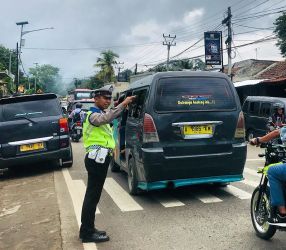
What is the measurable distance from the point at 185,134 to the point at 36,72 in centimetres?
12280

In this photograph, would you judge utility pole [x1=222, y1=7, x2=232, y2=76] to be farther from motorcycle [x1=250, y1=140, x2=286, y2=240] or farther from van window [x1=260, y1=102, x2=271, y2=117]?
motorcycle [x1=250, y1=140, x2=286, y2=240]

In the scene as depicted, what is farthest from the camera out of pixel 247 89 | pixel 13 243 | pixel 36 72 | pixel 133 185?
pixel 36 72

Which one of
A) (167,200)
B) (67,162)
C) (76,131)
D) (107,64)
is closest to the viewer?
(167,200)

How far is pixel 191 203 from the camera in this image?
6.75 meters

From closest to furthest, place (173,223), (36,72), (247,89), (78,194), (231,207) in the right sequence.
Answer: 1. (173,223)
2. (231,207)
3. (78,194)
4. (247,89)
5. (36,72)

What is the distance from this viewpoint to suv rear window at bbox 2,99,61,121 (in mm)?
9805

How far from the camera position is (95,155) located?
502cm

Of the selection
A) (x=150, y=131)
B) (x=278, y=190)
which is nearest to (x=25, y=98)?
(x=150, y=131)

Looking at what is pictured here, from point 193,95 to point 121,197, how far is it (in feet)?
7.02

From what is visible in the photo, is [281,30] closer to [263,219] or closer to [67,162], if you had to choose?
[67,162]

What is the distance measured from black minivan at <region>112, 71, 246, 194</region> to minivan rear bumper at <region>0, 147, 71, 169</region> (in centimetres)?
351

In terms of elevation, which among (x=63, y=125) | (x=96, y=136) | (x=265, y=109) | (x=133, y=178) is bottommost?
(x=133, y=178)

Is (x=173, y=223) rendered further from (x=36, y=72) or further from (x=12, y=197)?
(x=36, y=72)

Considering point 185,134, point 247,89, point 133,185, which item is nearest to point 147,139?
point 185,134
